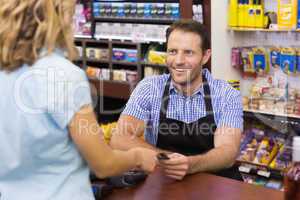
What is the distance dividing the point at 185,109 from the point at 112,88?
101 inches

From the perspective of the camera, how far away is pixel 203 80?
2.86 m

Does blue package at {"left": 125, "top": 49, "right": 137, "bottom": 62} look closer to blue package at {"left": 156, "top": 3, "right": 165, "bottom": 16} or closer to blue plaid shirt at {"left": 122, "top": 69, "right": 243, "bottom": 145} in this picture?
blue package at {"left": 156, "top": 3, "right": 165, "bottom": 16}

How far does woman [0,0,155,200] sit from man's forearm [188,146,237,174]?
0.72 metres

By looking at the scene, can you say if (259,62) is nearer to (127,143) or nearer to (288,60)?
(288,60)

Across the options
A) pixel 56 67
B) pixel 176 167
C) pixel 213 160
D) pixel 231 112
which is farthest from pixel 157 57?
pixel 56 67

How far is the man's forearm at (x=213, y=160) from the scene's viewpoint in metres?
2.12

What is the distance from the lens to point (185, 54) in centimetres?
281

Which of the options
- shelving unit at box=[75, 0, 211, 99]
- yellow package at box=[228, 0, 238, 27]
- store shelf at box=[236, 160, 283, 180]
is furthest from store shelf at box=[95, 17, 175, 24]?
store shelf at box=[236, 160, 283, 180]

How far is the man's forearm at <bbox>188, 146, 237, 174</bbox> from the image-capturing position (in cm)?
212

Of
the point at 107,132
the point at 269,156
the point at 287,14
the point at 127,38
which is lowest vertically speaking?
the point at 269,156

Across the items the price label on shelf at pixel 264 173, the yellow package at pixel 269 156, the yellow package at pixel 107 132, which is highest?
the yellow package at pixel 107 132

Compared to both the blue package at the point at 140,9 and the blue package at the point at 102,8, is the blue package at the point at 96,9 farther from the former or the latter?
the blue package at the point at 140,9

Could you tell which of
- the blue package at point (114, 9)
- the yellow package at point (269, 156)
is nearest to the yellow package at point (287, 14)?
the yellow package at point (269, 156)

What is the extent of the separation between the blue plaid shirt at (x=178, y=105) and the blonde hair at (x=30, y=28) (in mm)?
1408
